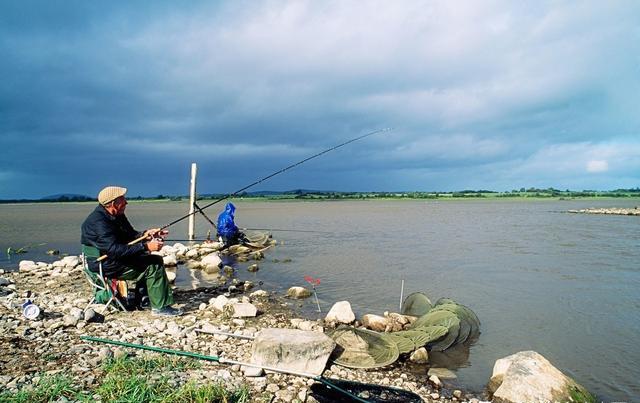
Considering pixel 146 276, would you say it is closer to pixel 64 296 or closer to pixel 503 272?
pixel 64 296

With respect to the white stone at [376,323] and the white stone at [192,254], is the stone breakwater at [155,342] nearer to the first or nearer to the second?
the white stone at [376,323]

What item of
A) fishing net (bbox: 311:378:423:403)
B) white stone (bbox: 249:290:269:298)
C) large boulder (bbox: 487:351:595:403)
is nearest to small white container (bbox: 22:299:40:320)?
white stone (bbox: 249:290:269:298)

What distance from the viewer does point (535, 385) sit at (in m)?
4.69

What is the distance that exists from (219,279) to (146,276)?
16.1ft

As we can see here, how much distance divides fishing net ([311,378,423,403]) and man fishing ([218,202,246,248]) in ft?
41.4

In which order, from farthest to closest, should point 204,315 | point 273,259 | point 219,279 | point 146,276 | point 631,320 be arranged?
point 273,259 < point 219,279 < point 631,320 < point 204,315 < point 146,276

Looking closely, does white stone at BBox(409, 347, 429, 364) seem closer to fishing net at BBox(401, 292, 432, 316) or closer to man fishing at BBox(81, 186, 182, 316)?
fishing net at BBox(401, 292, 432, 316)

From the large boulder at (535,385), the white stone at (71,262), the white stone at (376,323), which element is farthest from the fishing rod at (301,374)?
the white stone at (71,262)

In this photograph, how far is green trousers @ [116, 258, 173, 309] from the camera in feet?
22.7

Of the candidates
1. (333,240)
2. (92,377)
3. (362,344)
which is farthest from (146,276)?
(333,240)

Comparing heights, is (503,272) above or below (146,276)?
below

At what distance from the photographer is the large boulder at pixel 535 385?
15.2 feet

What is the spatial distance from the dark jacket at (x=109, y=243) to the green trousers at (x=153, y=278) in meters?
0.15

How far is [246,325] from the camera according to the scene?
716 centimetres
